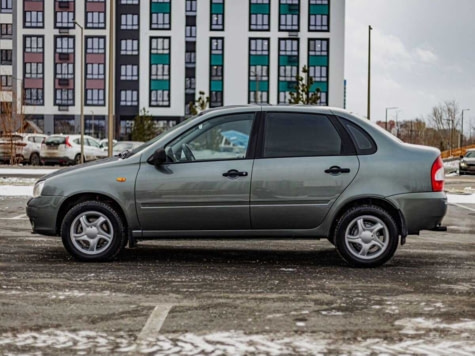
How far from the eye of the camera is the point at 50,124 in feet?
287

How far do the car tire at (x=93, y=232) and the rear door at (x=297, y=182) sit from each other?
4.68 ft

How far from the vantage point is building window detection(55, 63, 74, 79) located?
282 ft

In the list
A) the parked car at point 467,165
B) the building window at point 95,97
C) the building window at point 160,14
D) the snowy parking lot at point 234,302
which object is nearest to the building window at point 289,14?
the building window at point 160,14

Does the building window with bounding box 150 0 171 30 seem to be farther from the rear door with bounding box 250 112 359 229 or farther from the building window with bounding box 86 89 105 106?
the rear door with bounding box 250 112 359 229

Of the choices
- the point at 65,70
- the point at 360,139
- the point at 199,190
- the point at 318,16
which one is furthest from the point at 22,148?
the point at 318,16

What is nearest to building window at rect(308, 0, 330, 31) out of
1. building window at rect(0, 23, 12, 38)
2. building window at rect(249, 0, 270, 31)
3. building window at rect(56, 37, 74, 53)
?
building window at rect(249, 0, 270, 31)

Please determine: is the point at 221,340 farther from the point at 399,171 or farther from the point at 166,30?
the point at 166,30

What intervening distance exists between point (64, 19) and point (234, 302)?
84567 millimetres

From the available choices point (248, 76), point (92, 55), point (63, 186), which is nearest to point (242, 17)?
point (248, 76)

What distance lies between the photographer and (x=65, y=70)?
283ft

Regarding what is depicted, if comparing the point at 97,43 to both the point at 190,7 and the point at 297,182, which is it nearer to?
the point at 190,7

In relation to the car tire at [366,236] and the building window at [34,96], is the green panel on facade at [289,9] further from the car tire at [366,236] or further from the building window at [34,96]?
the car tire at [366,236]

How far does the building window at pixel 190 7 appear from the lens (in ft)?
285

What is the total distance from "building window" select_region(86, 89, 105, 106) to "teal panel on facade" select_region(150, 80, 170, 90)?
5665mm
